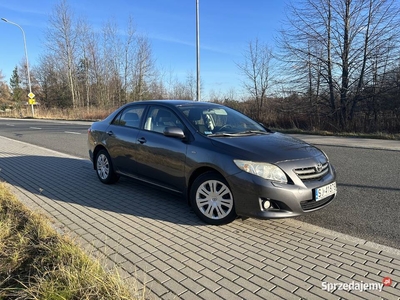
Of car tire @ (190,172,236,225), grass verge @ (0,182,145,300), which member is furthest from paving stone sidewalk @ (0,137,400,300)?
grass verge @ (0,182,145,300)

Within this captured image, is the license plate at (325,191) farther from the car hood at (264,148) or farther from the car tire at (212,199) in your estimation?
the car tire at (212,199)

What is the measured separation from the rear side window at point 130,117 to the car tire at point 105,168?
0.70 meters

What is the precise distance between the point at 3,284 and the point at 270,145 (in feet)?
10.5

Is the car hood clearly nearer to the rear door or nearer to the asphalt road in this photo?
the rear door

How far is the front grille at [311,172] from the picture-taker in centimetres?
353

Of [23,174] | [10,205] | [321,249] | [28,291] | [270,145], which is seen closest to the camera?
[28,291]

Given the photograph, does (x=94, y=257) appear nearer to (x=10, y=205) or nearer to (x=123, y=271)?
(x=123, y=271)

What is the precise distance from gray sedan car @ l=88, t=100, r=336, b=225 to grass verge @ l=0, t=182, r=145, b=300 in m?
1.58

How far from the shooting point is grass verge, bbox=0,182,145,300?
→ 7.43 feet

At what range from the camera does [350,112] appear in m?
17.1

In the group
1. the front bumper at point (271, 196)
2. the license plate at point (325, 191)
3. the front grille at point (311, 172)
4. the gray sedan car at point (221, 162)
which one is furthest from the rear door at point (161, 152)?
the license plate at point (325, 191)

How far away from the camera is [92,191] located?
5.38 meters

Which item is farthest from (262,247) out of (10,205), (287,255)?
(10,205)

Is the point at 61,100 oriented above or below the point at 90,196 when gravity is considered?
above
